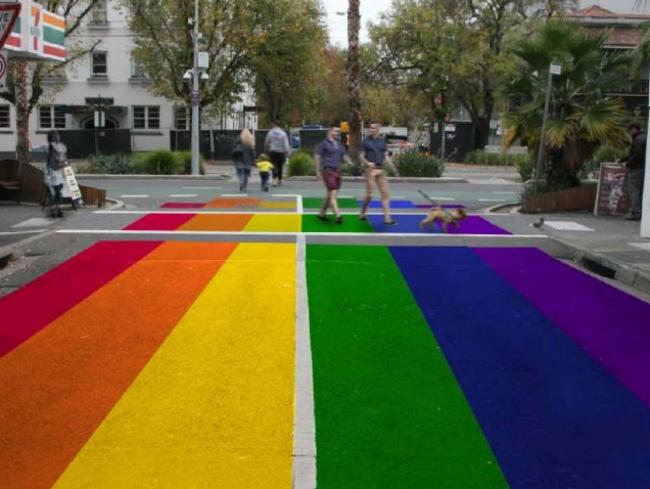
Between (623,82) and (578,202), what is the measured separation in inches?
105

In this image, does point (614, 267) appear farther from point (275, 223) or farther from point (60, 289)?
point (60, 289)

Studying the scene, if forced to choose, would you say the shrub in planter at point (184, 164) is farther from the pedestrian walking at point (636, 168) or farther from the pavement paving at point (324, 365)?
the pedestrian walking at point (636, 168)

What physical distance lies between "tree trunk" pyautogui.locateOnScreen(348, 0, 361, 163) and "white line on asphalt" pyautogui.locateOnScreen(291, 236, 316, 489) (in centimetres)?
2020

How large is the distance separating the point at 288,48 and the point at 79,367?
34.1m

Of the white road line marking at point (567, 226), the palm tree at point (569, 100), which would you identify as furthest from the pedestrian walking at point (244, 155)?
the white road line marking at point (567, 226)

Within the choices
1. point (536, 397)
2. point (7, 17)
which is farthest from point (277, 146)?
point (536, 397)

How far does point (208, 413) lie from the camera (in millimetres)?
5000

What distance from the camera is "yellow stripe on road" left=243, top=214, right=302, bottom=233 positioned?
13.5m

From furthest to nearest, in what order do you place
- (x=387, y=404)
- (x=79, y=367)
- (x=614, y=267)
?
(x=614, y=267) → (x=79, y=367) → (x=387, y=404)

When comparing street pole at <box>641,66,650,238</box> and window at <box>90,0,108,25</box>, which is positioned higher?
window at <box>90,0,108,25</box>

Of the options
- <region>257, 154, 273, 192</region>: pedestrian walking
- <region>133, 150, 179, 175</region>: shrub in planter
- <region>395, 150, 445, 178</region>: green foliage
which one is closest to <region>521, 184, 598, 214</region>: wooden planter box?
<region>257, 154, 273, 192</region>: pedestrian walking

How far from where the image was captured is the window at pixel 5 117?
46875 millimetres

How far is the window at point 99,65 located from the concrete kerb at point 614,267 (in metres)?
41.3

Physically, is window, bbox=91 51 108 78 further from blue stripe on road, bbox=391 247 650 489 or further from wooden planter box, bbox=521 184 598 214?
blue stripe on road, bbox=391 247 650 489
